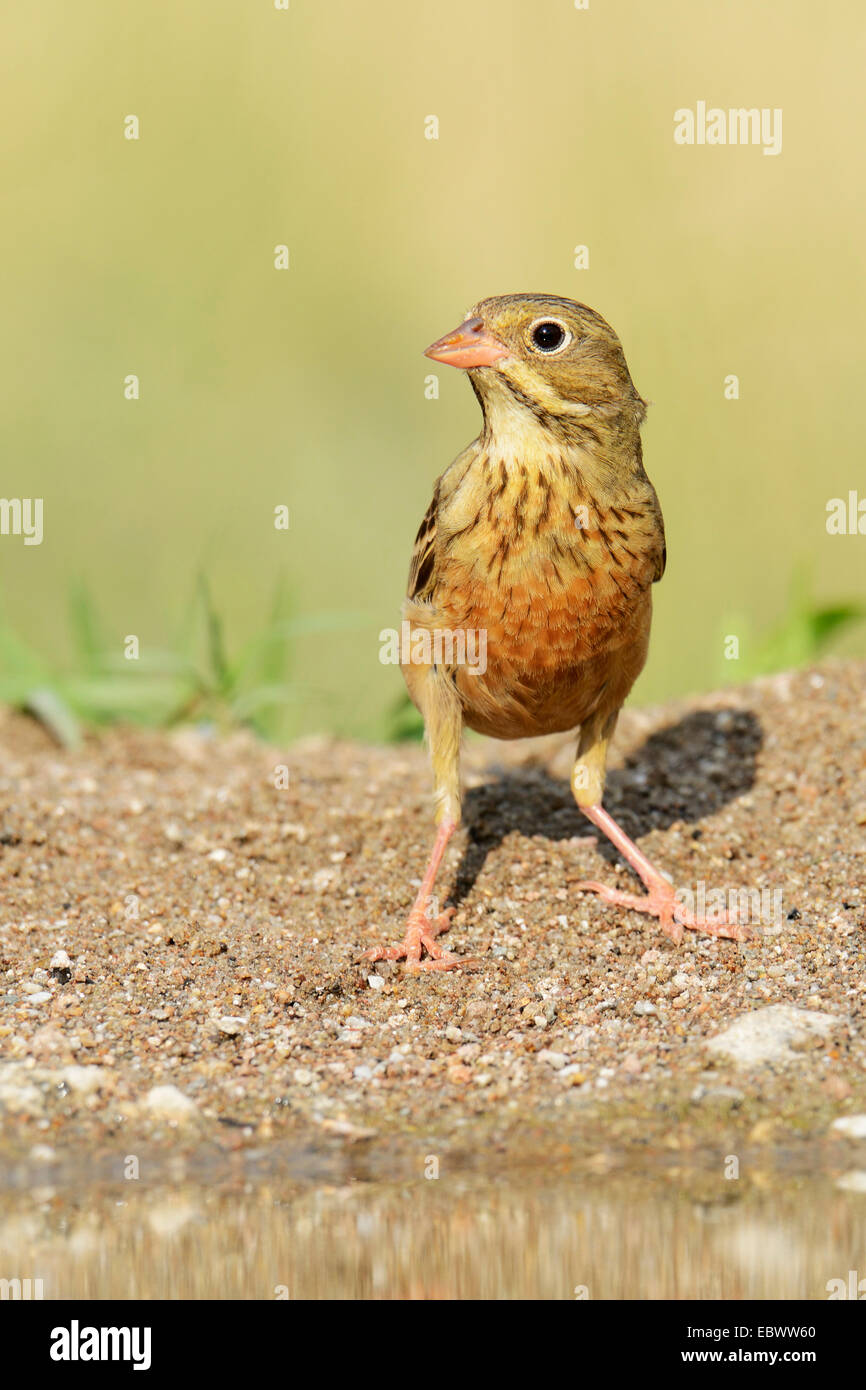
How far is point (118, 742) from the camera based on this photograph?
23.4ft

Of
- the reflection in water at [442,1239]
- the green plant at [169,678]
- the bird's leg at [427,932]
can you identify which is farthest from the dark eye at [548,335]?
the green plant at [169,678]

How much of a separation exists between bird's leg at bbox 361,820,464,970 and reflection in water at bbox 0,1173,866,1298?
51.2 inches

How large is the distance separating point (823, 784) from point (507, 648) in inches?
64.0

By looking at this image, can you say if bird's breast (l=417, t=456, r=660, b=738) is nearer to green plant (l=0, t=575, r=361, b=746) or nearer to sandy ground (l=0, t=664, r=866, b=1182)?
sandy ground (l=0, t=664, r=866, b=1182)

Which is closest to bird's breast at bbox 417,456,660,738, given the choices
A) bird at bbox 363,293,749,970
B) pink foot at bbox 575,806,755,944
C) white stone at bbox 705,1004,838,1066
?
bird at bbox 363,293,749,970

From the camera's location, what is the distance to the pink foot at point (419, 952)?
14.9 ft

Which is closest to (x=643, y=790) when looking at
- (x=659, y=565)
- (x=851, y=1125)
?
(x=659, y=565)

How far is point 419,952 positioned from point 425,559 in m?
1.27

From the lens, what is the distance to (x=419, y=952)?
15.1ft

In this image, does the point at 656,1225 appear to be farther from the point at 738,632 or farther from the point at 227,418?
the point at 227,418

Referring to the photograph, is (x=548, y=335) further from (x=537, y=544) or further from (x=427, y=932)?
(x=427, y=932)

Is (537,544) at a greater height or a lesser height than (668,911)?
greater

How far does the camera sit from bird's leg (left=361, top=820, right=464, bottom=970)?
455cm

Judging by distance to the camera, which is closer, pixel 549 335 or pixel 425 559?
pixel 549 335
